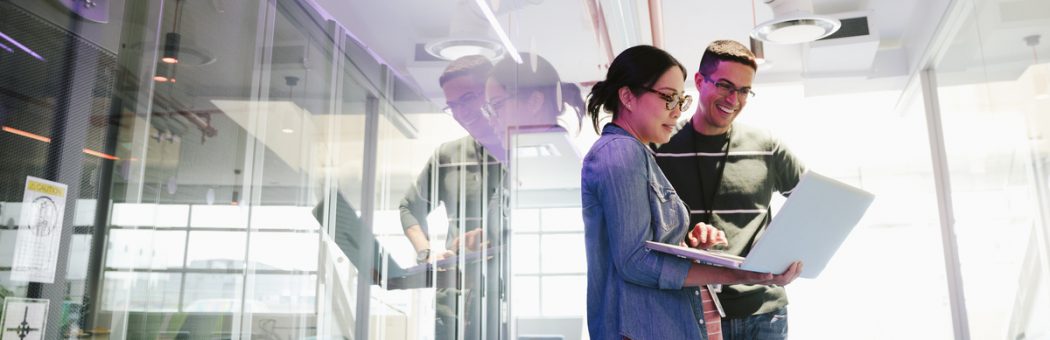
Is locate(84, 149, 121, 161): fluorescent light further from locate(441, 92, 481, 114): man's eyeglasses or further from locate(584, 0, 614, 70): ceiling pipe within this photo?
locate(584, 0, 614, 70): ceiling pipe

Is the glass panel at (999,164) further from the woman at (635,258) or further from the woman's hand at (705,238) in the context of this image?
the woman at (635,258)

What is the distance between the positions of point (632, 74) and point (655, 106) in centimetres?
8

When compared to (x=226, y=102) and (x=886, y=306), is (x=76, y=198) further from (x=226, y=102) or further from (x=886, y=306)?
(x=886, y=306)

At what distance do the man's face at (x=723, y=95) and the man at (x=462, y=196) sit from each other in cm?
65

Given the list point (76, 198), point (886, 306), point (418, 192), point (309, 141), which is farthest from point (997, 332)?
point (886, 306)

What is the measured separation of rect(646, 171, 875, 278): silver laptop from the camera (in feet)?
3.91

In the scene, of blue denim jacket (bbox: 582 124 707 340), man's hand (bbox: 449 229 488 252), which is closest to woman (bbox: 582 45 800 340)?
blue denim jacket (bbox: 582 124 707 340)

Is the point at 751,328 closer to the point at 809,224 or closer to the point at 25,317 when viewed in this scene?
the point at 809,224

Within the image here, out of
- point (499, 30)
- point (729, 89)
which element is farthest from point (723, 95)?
point (499, 30)

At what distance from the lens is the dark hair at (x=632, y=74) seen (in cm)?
147

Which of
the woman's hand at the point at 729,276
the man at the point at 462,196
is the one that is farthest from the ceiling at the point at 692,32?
the woman's hand at the point at 729,276

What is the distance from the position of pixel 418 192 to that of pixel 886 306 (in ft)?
29.9

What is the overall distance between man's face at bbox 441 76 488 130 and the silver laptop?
0.91 meters

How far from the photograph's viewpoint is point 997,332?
170 inches
